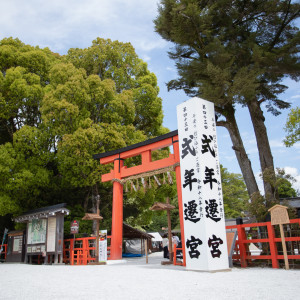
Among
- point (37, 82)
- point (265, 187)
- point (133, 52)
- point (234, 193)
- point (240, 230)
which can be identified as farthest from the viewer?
point (234, 193)

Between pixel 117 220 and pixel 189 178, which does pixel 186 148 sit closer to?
pixel 189 178

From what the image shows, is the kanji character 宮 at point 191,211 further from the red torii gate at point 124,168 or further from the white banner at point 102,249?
the white banner at point 102,249

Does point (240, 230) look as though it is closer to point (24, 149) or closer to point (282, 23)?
point (282, 23)

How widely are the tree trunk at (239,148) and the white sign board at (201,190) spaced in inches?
121

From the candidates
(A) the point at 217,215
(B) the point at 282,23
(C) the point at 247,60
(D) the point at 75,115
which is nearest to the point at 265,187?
(A) the point at 217,215

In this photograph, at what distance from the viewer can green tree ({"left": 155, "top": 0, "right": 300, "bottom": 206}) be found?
9.02m

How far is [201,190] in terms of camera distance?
6715 millimetres

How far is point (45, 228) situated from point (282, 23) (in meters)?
12.1

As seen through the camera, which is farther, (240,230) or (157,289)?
(240,230)

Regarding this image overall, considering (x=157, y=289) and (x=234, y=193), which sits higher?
(x=234, y=193)

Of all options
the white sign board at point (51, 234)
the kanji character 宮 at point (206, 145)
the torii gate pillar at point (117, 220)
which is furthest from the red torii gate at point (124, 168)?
the kanji character 宮 at point (206, 145)

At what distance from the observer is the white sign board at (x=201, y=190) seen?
6473 mm

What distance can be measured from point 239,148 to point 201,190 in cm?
405

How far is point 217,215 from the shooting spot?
6750 millimetres
